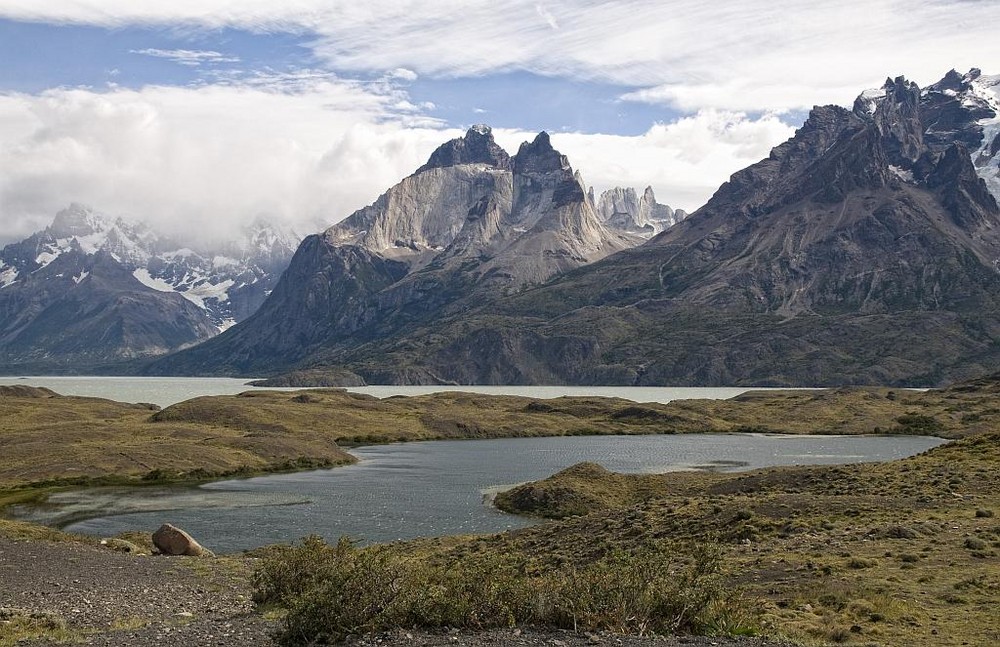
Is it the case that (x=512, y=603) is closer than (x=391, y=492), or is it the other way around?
(x=512, y=603)

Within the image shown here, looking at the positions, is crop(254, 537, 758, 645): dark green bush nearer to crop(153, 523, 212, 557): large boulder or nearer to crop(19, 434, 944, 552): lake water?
crop(153, 523, 212, 557): large boulder

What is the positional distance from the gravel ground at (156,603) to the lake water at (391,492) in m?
19.7

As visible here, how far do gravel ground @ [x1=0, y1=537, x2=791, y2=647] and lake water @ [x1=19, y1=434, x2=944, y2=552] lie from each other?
19.7 metres

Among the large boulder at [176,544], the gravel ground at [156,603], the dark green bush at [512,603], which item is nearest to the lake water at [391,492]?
the large boulder at [176,544]

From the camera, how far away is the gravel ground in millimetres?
25953

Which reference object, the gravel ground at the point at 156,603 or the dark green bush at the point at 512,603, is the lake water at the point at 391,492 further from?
the dark green bush at the point at 512,603

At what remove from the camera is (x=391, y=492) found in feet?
338

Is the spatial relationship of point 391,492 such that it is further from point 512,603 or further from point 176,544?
point 512,603

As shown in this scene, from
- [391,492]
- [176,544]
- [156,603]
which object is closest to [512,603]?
[156,603]

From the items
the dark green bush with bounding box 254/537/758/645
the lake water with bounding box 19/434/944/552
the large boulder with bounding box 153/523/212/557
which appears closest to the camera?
the dark green bush with bounding box 254/537/758/645

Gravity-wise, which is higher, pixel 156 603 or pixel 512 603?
pixel 512 603

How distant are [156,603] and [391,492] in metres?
67.7

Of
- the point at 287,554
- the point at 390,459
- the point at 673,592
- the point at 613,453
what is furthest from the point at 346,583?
the point at 613,453

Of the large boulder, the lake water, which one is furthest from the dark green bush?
the lake water
